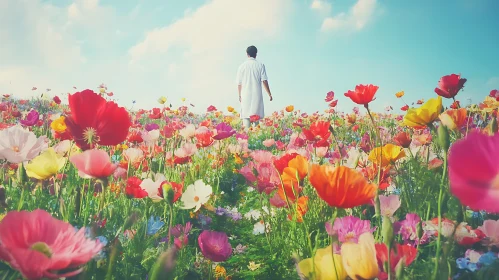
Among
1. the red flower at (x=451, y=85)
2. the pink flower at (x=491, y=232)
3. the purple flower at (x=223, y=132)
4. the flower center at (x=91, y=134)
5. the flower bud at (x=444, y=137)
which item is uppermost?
the red flower at (x=451, y=85)


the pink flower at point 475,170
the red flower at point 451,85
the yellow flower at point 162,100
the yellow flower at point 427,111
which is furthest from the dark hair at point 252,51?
the pink flower at point 475,170

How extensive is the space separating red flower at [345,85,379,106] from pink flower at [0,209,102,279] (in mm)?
1256

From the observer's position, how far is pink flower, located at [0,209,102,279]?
1.45 feet

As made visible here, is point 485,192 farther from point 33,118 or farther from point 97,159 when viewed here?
point 33,118

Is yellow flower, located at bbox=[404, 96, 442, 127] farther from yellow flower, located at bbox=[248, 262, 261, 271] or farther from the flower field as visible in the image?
yellow flower, located at bbox=[248, 262, 261, 271]

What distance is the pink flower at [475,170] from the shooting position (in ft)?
1.43

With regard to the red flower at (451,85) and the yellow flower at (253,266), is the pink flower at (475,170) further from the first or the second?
the red flower at (451,85)

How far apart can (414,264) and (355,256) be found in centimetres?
60

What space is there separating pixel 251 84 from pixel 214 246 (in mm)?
6096

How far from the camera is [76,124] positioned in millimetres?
982

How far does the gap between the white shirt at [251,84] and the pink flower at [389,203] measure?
5724 mm

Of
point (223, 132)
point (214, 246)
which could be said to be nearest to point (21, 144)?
point (214, 246)

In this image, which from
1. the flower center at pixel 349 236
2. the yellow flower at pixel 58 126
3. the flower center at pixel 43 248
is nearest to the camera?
the flower center at pixel 43 248

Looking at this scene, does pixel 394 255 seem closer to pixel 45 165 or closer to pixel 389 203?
pixel 389 203
